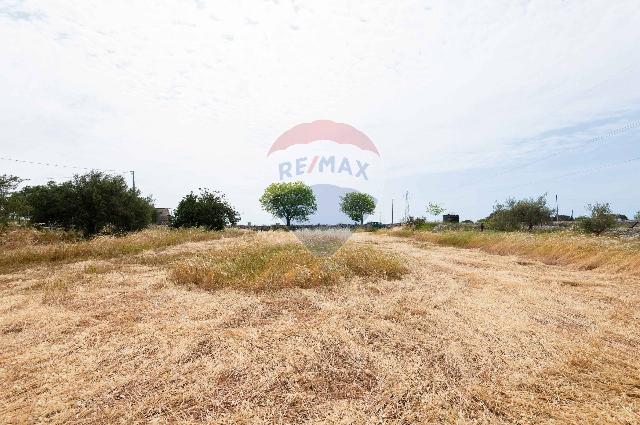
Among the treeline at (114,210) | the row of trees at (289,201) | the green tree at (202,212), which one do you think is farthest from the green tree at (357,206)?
the green tree at (202,212)

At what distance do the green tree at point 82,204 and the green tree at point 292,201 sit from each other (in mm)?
44531

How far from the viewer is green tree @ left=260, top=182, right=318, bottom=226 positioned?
70875 mm

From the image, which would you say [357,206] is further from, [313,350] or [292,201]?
[313,350]

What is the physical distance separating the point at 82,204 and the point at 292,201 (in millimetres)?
47316

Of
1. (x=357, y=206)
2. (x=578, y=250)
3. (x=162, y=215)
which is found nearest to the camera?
(x=578, y=250)

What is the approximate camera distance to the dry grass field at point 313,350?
2928mm

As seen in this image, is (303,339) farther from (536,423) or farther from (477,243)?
(477,243)

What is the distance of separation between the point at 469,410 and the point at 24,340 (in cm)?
549

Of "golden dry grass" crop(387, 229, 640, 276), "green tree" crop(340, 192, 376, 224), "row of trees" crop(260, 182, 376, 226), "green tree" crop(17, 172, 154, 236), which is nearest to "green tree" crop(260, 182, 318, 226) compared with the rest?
"row of trees" crop(260, 182, 376, 226)

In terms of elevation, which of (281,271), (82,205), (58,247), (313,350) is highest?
(82,205)

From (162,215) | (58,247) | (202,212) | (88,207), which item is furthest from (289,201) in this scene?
(58,247)

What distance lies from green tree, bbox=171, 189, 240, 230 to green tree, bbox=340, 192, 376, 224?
2169 inches

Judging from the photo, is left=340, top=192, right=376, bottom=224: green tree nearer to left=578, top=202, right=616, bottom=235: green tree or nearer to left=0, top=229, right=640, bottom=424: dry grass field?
left=578, top=202, right=616, bottom=235: green tree

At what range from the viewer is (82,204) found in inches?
980
